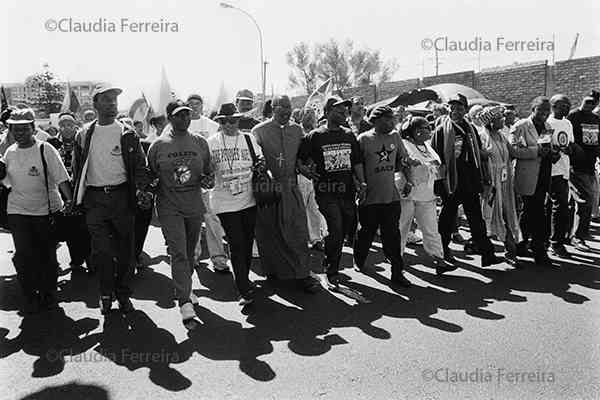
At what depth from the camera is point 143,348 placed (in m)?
4.24

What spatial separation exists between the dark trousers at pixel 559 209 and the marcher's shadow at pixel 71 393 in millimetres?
5538

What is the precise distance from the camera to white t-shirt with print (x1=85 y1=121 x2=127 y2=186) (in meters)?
4.88

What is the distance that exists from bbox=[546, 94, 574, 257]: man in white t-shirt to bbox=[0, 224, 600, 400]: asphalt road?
2.46 ft

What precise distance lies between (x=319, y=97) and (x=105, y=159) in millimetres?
6607

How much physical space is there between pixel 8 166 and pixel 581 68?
17.0 metres

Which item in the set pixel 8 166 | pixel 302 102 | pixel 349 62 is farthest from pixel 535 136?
pixel 349 62

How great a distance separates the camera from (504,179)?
6.71 m

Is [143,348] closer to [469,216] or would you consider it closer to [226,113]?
[226,113]

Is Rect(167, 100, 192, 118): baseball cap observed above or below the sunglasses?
above

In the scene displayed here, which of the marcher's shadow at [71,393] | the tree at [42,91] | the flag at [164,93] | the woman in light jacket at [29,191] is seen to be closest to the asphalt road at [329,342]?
the marcher's shadow at [71,393]

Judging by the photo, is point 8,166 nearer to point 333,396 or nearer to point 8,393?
point 8,393

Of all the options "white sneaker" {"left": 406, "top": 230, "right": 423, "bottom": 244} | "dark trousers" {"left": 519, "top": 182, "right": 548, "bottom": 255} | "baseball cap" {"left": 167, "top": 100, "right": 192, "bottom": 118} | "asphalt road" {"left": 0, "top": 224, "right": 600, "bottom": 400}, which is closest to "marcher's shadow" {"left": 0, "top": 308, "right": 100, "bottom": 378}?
"asphalt road" {"left": 0, "top": 224, "right": 600, "bottom": 400}

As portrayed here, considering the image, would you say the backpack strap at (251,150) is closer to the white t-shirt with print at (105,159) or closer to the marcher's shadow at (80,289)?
the white t-shirt with print at (105,159)

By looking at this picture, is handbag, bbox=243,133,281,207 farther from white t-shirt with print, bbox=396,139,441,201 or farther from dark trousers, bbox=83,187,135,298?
white t-shirt with print, bbox=396,139,441,201
